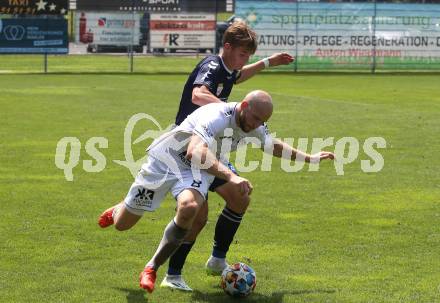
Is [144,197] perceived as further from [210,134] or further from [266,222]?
[266,222]

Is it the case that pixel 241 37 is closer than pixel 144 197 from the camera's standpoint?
No

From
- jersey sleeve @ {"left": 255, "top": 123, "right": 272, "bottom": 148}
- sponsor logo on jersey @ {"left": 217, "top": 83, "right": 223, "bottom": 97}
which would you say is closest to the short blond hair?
sponsor logo on jersey @ {"left": 217, "top": 83, "right": 223, "bottom": 97}

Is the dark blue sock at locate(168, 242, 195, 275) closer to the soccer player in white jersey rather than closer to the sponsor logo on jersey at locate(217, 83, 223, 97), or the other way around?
the soccer player in white jersey

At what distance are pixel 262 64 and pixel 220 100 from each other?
132cm

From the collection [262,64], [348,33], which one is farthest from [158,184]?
[348,33]

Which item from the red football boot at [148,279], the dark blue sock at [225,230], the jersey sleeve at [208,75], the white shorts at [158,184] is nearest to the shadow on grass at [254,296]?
the red football boot at [148,279]

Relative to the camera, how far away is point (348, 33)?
39812 millimetres

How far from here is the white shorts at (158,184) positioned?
7.66 metres

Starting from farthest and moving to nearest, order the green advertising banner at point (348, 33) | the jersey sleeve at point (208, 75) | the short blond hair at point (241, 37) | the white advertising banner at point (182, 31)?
the white advertising banner at point (182, 31) → the green advertising banner at point (348, 33) → the jersey sleeve at point (208, 75) → the short blond hair at point (241, 37)

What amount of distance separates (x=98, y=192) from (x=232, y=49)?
15.1 ft

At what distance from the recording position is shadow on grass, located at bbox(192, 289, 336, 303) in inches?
300

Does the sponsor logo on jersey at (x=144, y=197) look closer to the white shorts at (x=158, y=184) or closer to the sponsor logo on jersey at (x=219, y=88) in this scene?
the white shorts at (x=158, y=184)

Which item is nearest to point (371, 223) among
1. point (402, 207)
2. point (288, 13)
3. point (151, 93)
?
point (402, 207)

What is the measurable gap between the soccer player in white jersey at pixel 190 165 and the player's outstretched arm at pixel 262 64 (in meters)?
1.23
